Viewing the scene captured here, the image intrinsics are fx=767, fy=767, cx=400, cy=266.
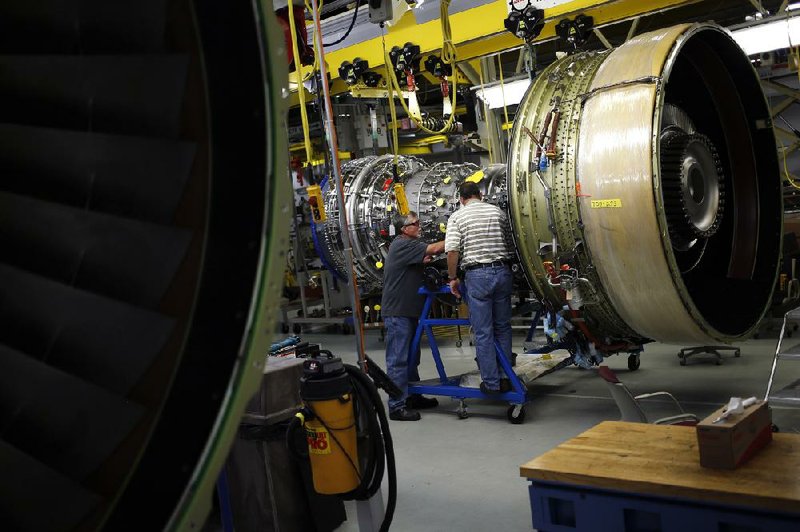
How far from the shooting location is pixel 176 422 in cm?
129

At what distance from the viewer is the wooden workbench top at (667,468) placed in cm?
224

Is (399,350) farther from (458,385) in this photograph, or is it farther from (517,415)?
(517,415)

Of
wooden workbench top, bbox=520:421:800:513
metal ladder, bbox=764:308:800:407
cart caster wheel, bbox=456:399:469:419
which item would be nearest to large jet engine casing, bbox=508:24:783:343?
metal ladder, bbox=764:308:800:407

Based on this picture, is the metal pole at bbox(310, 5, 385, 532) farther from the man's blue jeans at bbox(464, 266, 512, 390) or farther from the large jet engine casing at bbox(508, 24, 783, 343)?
the man's blue jeans at bbox(464, 266, 512, 390)

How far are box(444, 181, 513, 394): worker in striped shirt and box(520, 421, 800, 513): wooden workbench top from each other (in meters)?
2.23

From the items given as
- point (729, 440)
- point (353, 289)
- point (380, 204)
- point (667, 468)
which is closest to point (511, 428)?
point (353, 289)

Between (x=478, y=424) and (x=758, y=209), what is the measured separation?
7.68 ft

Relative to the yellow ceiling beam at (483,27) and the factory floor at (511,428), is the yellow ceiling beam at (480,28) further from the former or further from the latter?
the factory floor at (511,428)

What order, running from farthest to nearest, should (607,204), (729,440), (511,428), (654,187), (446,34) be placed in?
(446,34) → (511,428) → (607,204) → (654,187) → (729,440)

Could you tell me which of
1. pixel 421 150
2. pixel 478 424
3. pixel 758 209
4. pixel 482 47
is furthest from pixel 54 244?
pixel 421 150

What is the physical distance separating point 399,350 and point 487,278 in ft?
3.04

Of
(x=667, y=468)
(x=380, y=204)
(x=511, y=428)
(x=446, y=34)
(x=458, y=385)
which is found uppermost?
(x=446, y=34)

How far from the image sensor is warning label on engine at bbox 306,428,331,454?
3.07 metres

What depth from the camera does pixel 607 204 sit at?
4125mm
